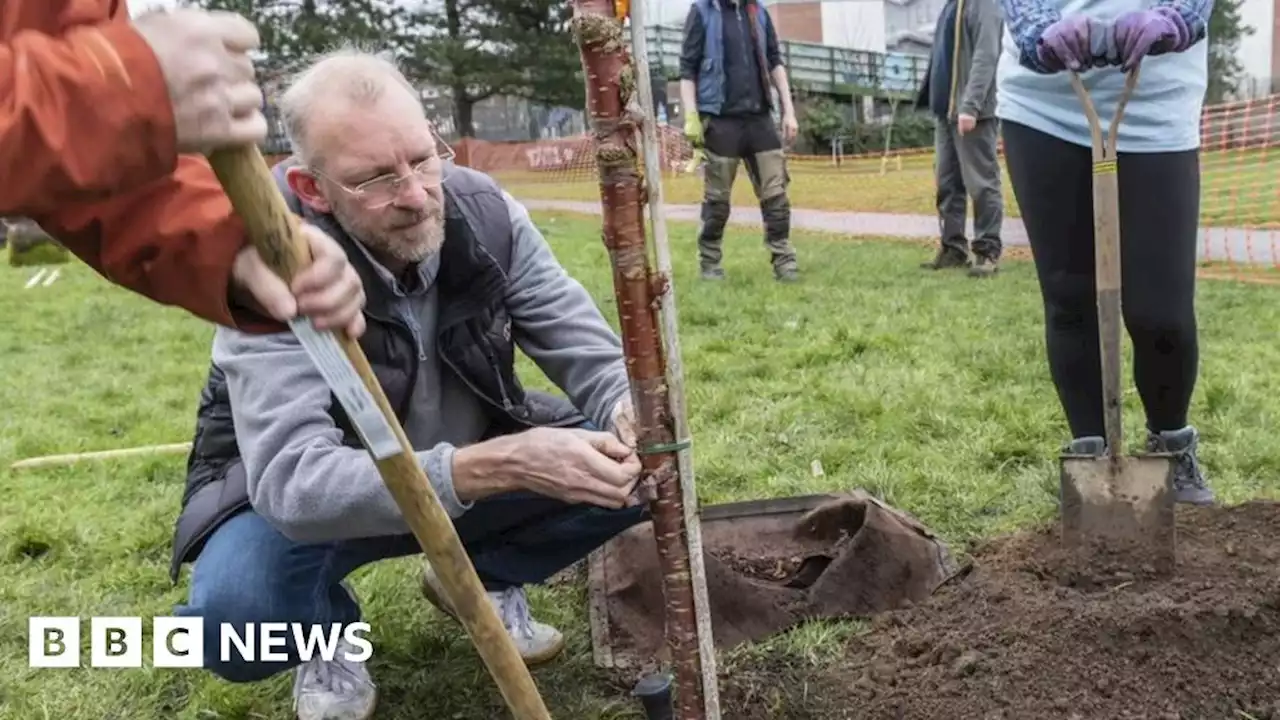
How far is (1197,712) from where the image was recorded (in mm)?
2279

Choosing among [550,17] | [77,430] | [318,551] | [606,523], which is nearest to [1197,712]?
[606,523]

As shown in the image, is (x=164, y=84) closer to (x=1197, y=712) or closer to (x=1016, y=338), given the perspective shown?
(x=1197, y=712)

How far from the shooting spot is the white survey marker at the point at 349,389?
143 cm

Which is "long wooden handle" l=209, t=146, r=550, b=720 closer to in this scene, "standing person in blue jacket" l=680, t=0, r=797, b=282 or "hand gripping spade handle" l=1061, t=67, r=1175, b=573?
"hand gripping spade handle" l=1061, t=67, r=1175, b=573

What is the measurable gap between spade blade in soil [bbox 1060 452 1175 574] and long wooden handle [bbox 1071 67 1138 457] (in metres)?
0.06

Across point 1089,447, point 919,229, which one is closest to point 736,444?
point 1089,447

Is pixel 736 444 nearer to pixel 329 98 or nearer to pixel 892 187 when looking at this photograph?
pixel 329 98

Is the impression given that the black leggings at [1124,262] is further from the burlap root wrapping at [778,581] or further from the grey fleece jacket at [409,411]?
the grey fleece jacket at [409,411]

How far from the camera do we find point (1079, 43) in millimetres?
2648

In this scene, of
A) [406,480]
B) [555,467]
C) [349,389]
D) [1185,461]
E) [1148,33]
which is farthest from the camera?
[1185,461]

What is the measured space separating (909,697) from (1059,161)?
4.59 ft

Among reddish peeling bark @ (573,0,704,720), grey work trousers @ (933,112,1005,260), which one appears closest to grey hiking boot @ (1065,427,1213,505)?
reddish peeling bark @ (573,0,704,720)

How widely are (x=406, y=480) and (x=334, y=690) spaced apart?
1.29 metres

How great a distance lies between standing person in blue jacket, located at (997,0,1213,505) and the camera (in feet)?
9.50
